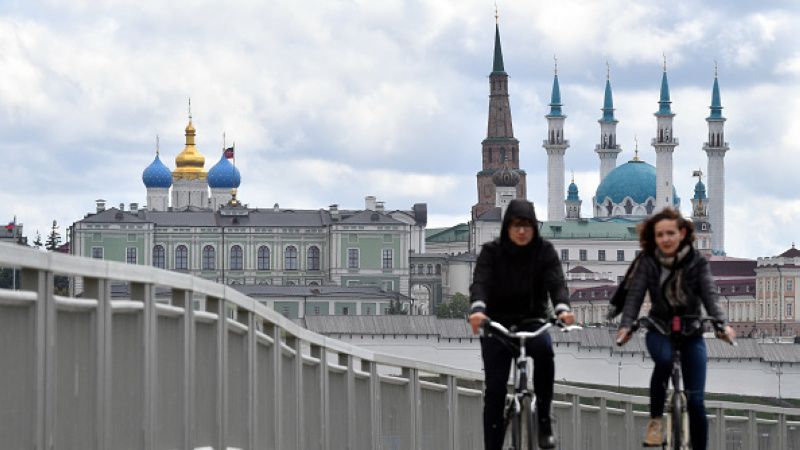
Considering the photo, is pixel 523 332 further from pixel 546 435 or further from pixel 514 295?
pixel 546 435

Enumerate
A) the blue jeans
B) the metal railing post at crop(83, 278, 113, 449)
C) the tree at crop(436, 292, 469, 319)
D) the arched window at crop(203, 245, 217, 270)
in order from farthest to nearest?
the arched window at crop(203, 245, 217, 270) → the tree at crop(436, 292, 469, 319) → the blue jeans → the metal railing post at crop(83, 278, 113, 449)

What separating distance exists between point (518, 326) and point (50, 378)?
2940 millimetres

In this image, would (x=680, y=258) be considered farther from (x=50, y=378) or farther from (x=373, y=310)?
(x=373, y=310)

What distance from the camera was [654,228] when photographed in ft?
37.6

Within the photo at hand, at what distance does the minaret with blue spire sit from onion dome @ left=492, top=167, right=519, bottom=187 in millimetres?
27508

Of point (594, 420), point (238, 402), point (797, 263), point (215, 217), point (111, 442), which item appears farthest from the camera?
point (797, 263)

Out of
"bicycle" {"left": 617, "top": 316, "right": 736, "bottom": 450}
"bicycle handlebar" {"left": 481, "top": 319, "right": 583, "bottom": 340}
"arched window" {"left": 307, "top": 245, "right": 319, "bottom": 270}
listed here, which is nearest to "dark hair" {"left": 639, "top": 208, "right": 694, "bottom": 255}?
"bicycle" {"left": 617, "top": 316, "right": 736, "bottom": 450}

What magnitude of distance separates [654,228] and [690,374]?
0.69 meters

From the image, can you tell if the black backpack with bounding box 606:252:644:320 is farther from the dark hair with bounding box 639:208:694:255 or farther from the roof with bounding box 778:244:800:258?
the roof with bounding box 778:244:800:258

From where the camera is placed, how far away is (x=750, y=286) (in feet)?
579

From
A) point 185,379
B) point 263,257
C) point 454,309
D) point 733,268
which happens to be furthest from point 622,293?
point 733,268

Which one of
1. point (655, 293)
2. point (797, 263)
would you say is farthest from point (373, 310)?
point (655, 293)

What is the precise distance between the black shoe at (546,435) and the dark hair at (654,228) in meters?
0.97

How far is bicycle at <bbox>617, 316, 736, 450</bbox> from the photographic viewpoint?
1109cm
